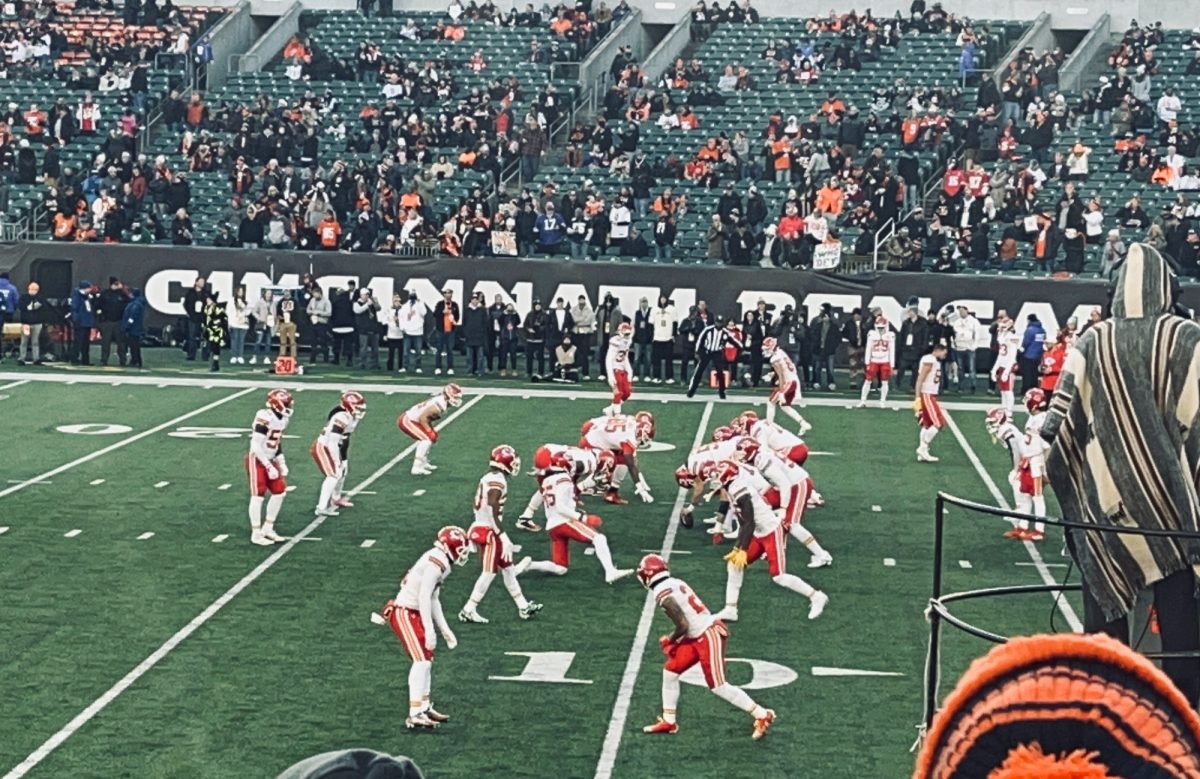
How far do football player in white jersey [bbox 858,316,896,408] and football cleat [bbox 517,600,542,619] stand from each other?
49.8 feet

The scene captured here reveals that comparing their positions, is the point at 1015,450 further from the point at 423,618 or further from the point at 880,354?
the point at 880,354

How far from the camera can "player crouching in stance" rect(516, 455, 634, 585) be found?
17.5 meters

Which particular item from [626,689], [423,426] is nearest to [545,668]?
[626,689]

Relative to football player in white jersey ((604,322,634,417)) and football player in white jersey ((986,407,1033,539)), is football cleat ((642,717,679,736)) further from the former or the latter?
football player in white jersey ((604,322,634,417))

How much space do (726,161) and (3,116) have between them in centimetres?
1527

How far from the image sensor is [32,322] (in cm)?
3406

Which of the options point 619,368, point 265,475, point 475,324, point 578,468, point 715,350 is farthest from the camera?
point 475,324

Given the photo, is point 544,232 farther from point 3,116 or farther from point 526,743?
point 526,743

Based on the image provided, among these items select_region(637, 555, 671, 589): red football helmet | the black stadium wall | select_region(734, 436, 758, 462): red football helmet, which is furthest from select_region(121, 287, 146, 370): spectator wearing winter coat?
select_region(637, 555, 671, 589): red football helmet

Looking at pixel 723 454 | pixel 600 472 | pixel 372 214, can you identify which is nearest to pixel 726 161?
pixel 372 214

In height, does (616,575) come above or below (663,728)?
above

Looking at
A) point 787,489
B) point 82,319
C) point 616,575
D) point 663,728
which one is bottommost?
point 663,728

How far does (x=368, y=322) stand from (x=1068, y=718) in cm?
3282

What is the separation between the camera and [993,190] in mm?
37375
